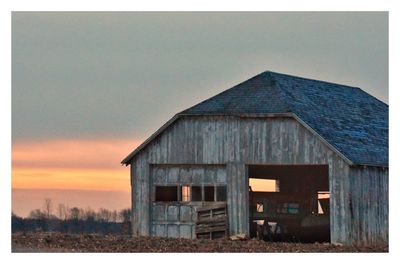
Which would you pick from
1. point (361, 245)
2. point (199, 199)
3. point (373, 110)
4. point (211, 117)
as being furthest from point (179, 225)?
point (373, 110)

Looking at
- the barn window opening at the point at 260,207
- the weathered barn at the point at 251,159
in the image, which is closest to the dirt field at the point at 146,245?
the weathered barn at the point at 251,159

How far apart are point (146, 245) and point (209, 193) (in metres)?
4.21

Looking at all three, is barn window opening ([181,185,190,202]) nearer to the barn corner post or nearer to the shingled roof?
the barn corner post

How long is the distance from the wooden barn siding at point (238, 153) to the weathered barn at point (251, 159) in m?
0.03

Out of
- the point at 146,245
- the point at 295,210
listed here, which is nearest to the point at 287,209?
the point at 295,210

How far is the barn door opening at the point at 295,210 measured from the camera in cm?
4266

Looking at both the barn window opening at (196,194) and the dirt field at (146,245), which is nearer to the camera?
the dirt field at (146,245)

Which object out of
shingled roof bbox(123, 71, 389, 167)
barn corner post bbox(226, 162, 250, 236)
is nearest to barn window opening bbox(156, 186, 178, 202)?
shingled roof bbox(123, 71, 389, 167)

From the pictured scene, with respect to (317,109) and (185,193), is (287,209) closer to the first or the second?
(317,109)

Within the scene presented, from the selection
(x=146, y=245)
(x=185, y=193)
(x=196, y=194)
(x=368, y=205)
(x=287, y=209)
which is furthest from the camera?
(x=287, y=209)

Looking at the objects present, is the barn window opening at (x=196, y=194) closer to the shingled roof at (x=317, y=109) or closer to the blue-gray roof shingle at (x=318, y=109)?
the shingled roof at (x=317, y=109)

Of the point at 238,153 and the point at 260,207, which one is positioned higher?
the point at 238,153

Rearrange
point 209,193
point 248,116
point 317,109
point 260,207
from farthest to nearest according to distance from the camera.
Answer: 1. point 260,207
2. point 317,109
3. point 209,193
4. point 248,116

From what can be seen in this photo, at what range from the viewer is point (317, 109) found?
41812 mm
